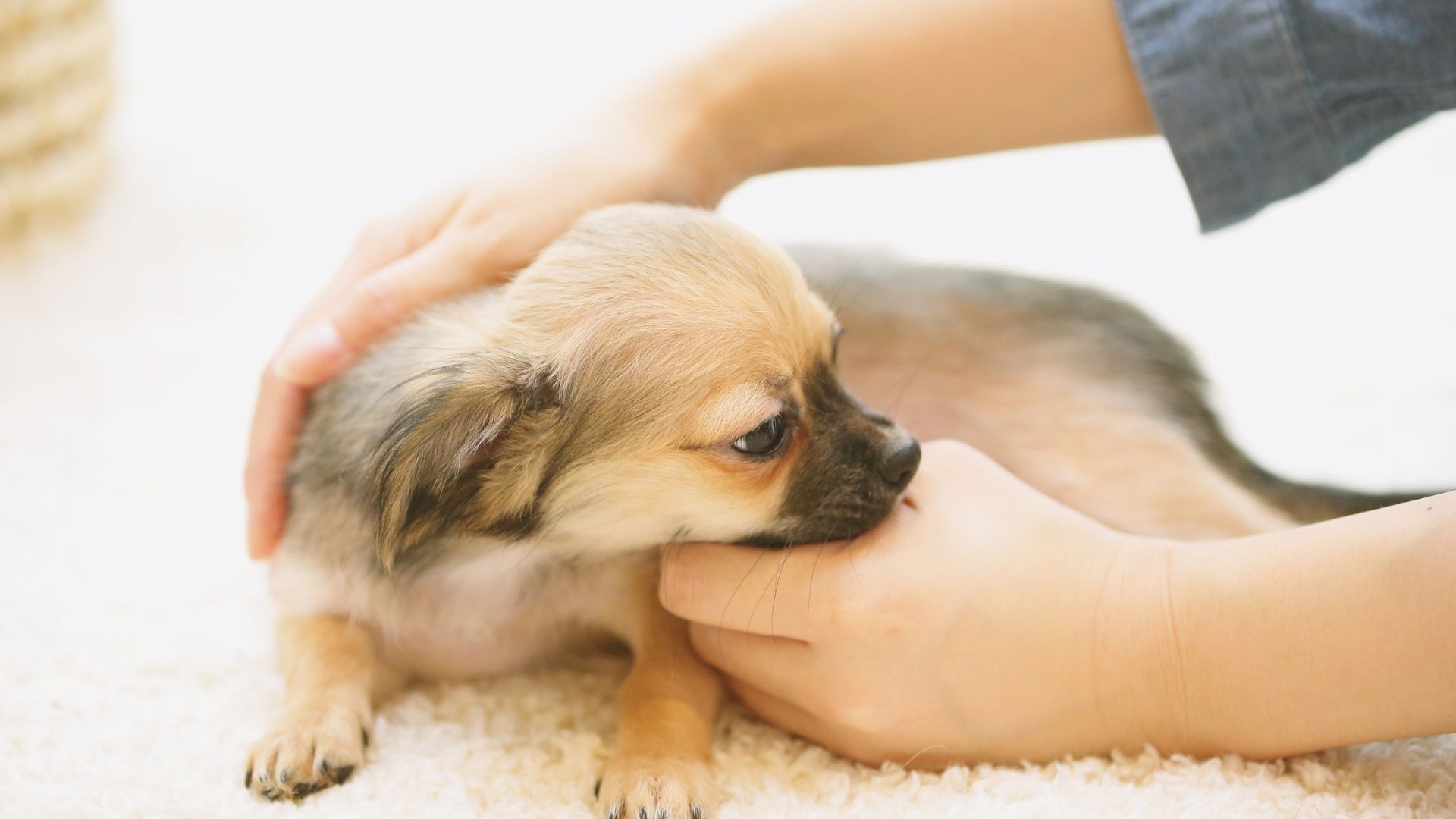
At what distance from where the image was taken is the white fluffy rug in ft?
5.61

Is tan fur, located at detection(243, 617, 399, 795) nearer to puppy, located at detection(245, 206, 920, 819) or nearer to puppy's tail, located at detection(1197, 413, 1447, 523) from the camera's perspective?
puppy, located at detection(245, 206, 920, 819)

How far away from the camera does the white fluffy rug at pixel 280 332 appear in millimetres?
1709

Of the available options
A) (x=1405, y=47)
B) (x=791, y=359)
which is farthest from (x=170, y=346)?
(x=1405, y=47)

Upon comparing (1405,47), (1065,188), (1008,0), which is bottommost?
(1065,188)

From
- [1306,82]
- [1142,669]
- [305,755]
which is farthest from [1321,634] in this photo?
[305,755]

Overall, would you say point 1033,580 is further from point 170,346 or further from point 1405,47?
point 170,346

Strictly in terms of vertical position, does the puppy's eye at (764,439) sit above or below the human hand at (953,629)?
above

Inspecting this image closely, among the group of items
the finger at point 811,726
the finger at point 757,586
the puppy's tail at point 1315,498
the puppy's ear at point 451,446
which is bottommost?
the puppy's tail at point 1315,498

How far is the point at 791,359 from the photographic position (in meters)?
1.84

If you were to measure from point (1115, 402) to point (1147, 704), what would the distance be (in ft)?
2.34

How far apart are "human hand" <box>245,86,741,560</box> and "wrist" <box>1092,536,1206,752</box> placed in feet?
3.74

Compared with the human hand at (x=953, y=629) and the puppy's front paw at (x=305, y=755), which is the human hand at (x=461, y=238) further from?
the human hand at (x=953, y=629)

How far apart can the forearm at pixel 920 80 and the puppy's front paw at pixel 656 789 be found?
1219mm

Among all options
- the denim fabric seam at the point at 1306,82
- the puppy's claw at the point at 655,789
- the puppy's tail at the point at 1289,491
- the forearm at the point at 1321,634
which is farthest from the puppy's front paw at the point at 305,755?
the denim fabric seam at the point at 1306,82
